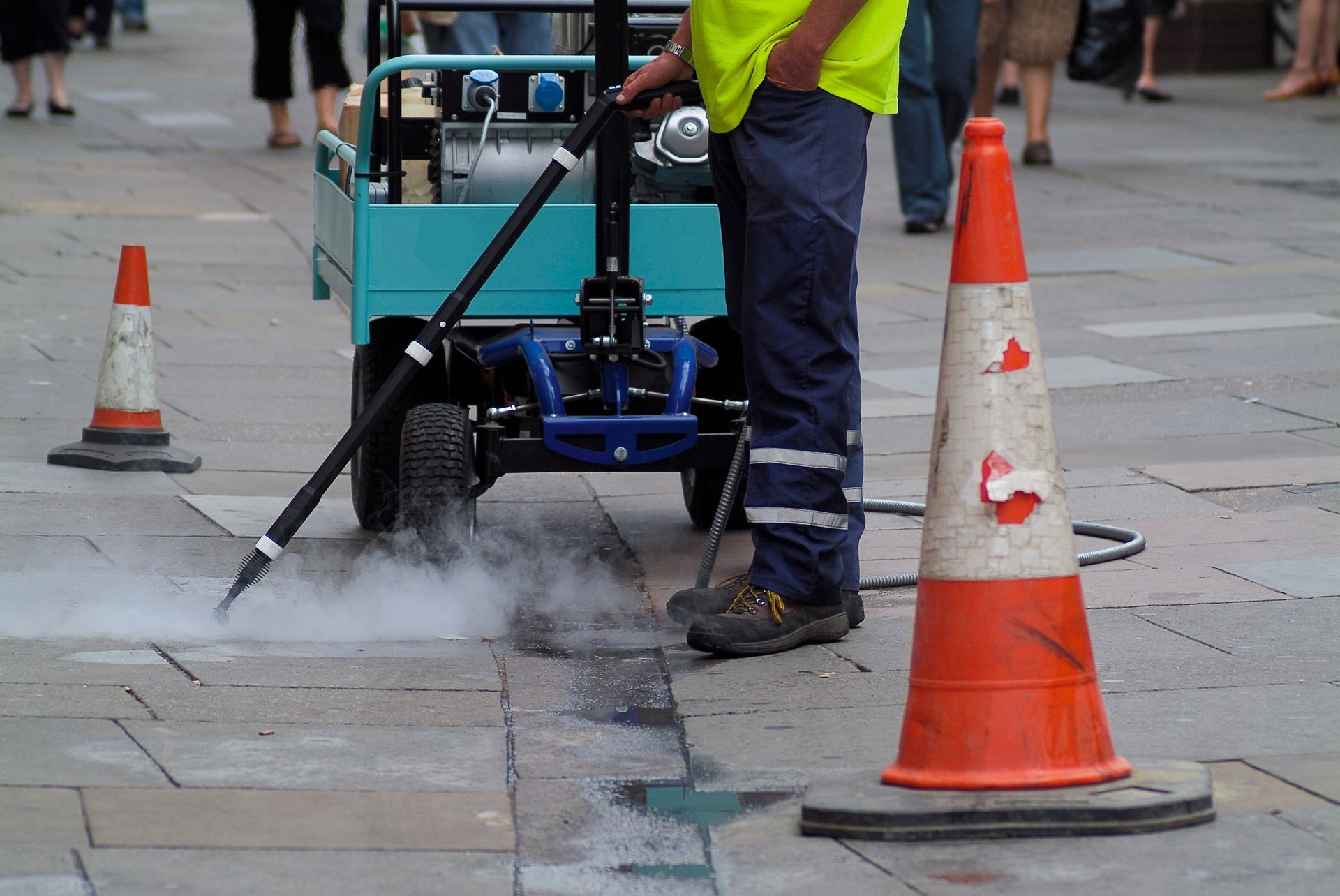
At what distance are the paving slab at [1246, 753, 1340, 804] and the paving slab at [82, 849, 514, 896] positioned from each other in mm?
1280

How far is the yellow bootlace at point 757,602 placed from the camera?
4.02 meters

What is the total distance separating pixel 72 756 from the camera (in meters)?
3.27

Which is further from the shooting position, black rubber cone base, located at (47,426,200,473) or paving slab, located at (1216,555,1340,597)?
black rubber cone base, located at (47,426,200,473)

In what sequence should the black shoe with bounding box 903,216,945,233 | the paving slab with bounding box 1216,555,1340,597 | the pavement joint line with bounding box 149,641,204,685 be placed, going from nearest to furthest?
the pavement joint line with bounding box 149,641,204,685 < the paving slab with bounding box 1216,555,1340,597 < the black shoe with bounding box 903,216,945,233

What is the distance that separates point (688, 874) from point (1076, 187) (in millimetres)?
9964

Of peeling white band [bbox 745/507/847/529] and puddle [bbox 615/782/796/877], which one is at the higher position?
peeling white band [bbox 745/507/847/529]

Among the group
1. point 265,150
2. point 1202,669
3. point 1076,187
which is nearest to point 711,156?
point 1202,669

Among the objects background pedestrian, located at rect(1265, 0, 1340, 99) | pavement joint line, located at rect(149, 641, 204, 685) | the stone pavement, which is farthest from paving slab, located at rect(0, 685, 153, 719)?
background pedestrian, located at rect(1265, 0, 1340, 99)

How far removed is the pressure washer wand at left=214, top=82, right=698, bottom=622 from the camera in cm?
420

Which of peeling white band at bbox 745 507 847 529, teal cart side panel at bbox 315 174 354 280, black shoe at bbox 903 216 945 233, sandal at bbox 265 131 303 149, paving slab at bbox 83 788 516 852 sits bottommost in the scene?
sandal at bbox 265 131 303 149

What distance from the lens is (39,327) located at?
8133mm

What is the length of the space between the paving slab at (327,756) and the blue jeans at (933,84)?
7.21 metres

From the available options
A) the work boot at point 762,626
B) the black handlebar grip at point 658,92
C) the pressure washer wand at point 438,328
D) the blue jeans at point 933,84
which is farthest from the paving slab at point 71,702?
the blue jeans at point 933,84

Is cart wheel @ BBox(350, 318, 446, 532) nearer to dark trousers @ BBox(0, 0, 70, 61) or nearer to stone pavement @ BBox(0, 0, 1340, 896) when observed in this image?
stone pavement @ BBox(0, 0, 1340, 896)
